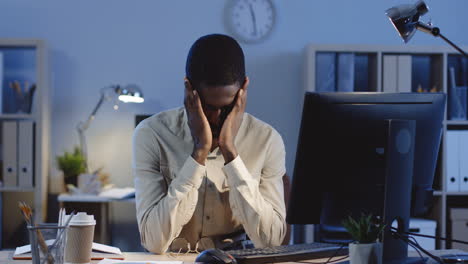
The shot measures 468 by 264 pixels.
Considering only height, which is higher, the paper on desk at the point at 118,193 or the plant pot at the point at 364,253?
the plant pot at the point at 364,253

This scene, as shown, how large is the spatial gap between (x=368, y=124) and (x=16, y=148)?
2.67 meters

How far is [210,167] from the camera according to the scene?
197 centimetres

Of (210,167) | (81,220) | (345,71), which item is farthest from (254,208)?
(345,71)

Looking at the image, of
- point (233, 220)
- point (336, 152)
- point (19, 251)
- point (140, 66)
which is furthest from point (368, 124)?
point (140, 66)

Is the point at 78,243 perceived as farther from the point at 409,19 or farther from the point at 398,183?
the point at 409,19

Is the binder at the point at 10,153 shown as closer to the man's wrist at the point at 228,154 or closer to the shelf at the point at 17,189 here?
the shelf at the point at 17,189

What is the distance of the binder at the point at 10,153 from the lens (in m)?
3.62

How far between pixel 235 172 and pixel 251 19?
2294 mm

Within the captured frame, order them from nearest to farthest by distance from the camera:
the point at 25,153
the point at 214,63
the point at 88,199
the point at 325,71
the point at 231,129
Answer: the point at 214,63 → the point at 231,129 → the point at 88,199 → the point at 25,153 → the point at 325,71

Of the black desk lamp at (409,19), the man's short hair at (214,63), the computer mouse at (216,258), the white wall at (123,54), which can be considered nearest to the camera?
the computer mouse at (216,258)

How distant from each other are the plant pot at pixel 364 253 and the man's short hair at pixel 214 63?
68cm

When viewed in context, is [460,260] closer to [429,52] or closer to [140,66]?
[429,52]

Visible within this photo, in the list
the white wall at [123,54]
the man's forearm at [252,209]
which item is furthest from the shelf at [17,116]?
the man's forearm at [252,209]

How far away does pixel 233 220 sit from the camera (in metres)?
1.95
